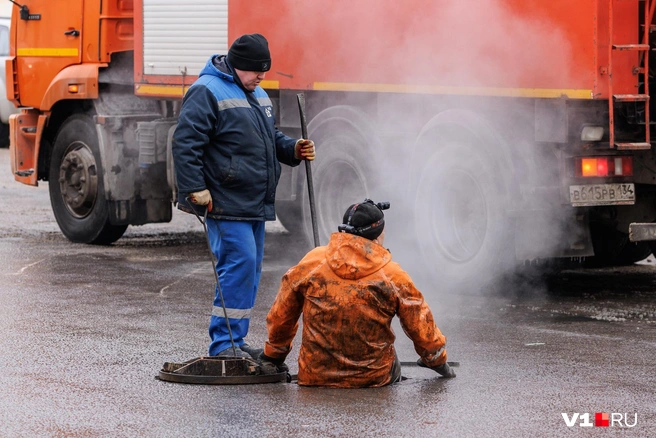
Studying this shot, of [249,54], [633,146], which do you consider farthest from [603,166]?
[249,54]

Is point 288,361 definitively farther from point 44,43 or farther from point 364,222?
point 44,43

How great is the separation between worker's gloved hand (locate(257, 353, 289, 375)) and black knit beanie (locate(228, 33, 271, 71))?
4.55 ft

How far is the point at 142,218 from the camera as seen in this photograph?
11.7m

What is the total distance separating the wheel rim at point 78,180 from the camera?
11.7m

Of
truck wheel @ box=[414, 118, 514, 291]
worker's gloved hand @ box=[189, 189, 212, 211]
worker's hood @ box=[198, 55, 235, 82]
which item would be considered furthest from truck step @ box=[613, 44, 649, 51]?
worker's gloved hand @ box=[189, 189, 212, 211]

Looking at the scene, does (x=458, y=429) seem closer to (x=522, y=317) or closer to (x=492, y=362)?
(x=492, y=362)

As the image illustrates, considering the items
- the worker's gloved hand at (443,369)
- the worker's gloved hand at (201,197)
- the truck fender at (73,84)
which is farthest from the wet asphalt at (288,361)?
the truck fender at (73,84)

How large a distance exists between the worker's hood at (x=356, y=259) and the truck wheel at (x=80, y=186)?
6.32m

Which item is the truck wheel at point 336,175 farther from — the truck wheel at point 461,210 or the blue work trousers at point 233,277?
the blue work trousers at point 233,277

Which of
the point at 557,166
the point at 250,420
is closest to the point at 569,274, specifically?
the point at 557,166

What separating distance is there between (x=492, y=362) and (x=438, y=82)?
2.88m

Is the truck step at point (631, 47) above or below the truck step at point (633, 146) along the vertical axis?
above

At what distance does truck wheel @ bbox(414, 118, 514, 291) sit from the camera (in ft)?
27.8

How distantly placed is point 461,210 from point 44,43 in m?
5.17
